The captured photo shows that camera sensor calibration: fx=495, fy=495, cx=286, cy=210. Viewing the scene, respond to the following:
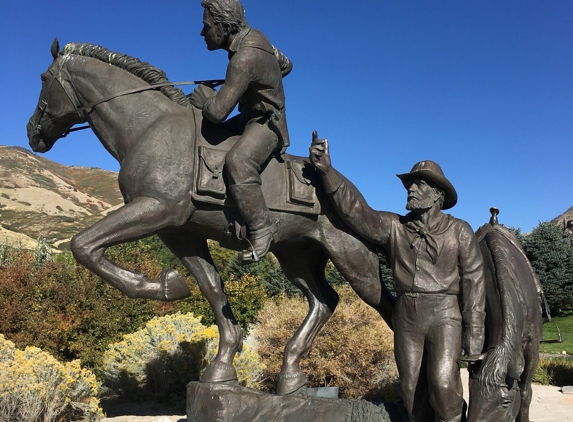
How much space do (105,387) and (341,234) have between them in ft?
23.6

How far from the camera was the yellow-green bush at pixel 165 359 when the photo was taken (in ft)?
26.8

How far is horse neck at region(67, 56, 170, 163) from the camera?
3.77m

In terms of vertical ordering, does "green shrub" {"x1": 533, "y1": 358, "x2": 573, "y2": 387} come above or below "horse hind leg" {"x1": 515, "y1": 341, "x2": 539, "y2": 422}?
below

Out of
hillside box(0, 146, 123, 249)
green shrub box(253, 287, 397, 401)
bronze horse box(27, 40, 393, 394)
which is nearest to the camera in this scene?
bronze horse box(27, 40, 393, 394)

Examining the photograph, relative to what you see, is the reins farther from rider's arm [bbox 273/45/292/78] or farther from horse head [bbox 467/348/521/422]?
horse head [bbox 467/348/521/422]

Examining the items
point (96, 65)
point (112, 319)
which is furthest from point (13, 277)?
point (96, 65)

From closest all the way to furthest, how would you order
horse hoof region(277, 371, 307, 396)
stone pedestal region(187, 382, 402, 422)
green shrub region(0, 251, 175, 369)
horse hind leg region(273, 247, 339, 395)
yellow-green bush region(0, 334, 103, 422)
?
stone pedestal region(187, 382, 402, 422)
horse hoof region(277, 371, 307, 396)
horse hind leg region(273, 247, 339, 395)
yellow-green bush region(0, 334, 103, 422)
green shrub region(0, 251, 175, 369)

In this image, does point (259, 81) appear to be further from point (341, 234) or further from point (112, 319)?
point (112, 319)

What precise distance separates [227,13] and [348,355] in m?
6.99

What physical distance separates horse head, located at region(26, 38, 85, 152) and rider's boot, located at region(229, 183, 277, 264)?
1528mm

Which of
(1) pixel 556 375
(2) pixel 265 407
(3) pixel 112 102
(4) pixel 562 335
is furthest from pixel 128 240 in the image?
(4) pixel 562 335

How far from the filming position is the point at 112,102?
3803 millimetres

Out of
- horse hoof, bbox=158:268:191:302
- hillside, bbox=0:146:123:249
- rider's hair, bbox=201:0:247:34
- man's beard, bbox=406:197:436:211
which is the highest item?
hillside, bbox=0:146:123:249

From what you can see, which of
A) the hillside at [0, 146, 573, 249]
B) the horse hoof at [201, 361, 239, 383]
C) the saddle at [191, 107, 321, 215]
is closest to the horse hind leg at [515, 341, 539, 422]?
the saddle at [191, 107, 321, 215]
